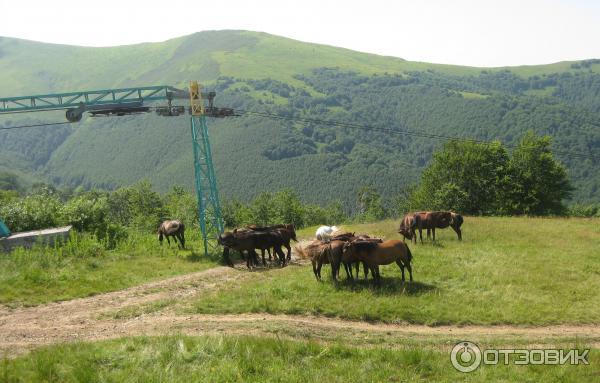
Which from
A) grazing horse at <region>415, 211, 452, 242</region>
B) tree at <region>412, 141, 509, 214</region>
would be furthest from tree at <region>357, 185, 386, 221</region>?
grazing horse at <region>415, 211, 452, 242</region>

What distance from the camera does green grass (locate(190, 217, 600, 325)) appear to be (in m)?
17.3

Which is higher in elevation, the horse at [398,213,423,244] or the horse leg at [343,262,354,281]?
the horse leg at [343,262,354,281]

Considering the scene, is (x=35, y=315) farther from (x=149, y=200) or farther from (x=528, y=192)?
(x=149, y=200)

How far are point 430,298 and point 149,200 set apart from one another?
3259 inches

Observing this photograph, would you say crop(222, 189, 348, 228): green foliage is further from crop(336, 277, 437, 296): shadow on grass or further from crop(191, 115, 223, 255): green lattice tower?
crop(336, 277, 437, 296): shadow on grass

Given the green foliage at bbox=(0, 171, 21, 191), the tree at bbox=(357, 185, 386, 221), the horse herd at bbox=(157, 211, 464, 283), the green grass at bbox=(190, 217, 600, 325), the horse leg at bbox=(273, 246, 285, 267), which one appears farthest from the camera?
the green foliage at bbox=(0, 171, 21, 191)

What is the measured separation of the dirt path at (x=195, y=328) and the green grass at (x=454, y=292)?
0.47 m

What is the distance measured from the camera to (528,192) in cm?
6762

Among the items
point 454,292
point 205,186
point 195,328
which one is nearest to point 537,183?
point 205,186

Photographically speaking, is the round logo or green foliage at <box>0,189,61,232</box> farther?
green foliage at <box>0,189,61,232</box>

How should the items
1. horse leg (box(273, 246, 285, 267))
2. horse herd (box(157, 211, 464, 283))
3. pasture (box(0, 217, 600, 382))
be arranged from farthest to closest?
horse leg (box(273, 246, 285, 267)) < horse herd (box(157, 211, 464, 283)) < pasture (box(0, 217, 600, 382))

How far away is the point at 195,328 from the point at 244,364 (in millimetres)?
3959

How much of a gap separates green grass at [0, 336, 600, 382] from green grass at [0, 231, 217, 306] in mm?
7567

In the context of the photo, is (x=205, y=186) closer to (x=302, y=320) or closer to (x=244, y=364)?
(x=302, y=320)
